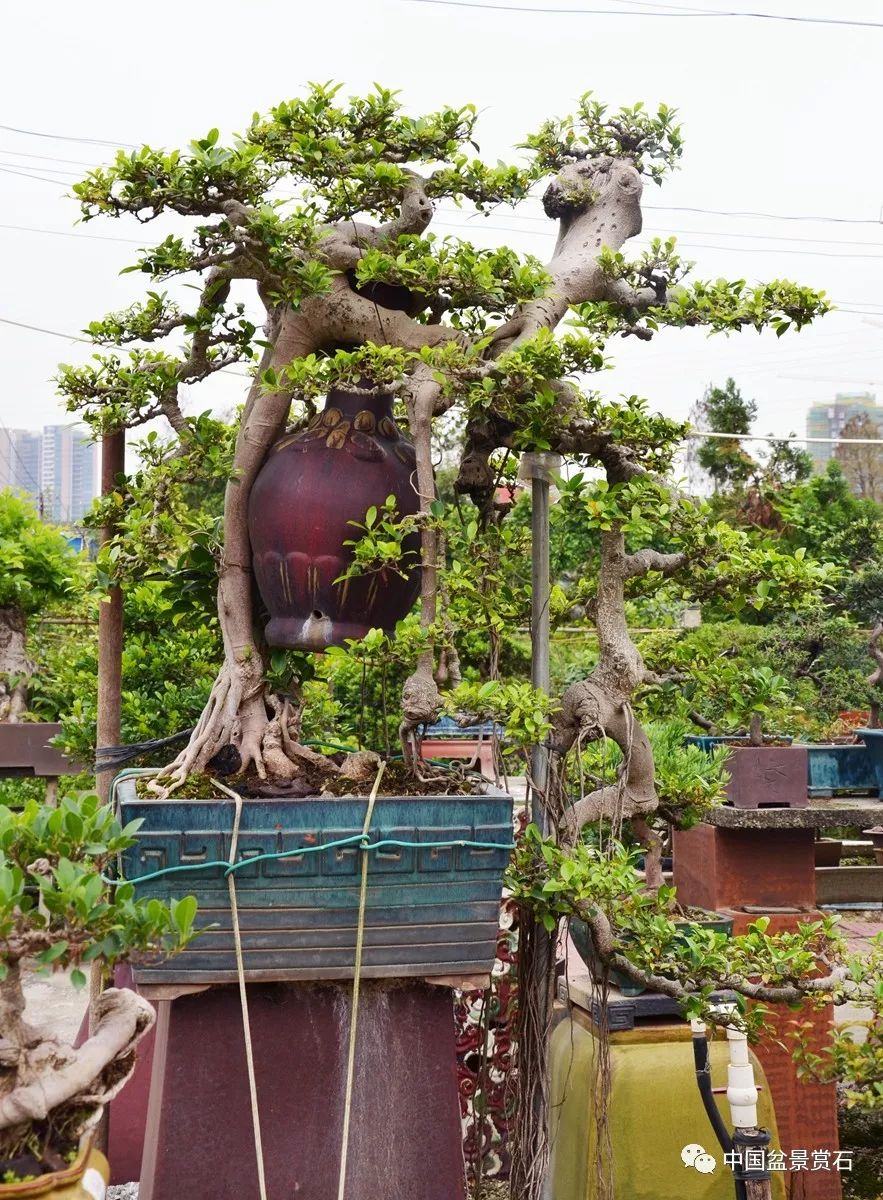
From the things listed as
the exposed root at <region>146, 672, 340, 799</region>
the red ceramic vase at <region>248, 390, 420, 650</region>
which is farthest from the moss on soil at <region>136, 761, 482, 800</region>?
the red ceramic vase at <region>248, 390, 420, 650</region>

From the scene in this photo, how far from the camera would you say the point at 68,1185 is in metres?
1.29

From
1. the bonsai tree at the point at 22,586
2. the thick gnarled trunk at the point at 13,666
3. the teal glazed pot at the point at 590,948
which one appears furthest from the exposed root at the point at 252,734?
the thick gnarled trunk at the point at 13,666

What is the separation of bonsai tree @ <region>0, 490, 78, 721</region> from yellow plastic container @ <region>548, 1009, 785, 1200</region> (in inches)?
151

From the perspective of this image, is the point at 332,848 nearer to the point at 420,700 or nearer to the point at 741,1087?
the point at 420,700

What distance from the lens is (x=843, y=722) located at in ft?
28.1

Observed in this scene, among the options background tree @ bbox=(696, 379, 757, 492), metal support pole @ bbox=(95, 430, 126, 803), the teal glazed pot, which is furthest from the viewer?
background tree @ bbox=(696, 379, 757, 492)

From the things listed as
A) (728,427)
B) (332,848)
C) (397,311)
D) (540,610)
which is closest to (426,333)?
(397,311)

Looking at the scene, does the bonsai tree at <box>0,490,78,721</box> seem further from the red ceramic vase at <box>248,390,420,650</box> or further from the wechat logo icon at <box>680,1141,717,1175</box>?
the wechat logo icon at <box>680,1141,717,1175</box>

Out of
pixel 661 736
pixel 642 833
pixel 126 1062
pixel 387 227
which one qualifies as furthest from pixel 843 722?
pixel 126 1062

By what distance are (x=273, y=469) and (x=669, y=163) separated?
0.99m

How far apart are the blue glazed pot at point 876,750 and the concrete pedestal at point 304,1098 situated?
4.05 meters

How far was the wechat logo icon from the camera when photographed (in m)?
Answer: 2.51

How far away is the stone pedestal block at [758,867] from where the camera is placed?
360cm

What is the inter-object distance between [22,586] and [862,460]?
16978 millimetres
